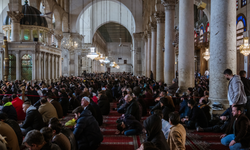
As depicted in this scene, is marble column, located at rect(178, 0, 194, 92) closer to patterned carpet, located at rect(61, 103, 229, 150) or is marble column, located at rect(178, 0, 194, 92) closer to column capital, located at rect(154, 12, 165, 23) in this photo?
patterned carpet, located at rect(61, 103, 229, 150)

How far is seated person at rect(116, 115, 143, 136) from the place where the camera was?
4645 millimetres

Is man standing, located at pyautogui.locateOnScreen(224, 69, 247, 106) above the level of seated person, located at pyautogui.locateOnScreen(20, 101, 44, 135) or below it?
above

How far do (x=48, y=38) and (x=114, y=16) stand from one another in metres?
17.1

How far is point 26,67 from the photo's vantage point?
15000 mm

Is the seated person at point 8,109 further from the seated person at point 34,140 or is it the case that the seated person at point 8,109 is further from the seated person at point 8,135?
the seated person at point 34,140

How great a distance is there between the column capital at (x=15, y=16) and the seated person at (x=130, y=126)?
13.9m

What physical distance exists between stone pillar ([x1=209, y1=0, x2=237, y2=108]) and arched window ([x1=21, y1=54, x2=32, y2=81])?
43.4ft

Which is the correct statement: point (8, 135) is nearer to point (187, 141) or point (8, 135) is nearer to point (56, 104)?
point (56, 104)

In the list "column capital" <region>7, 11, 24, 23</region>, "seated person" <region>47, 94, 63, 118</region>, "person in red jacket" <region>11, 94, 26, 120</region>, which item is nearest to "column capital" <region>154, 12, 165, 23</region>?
"seated person" <region>47, 94, 63, 118</region>

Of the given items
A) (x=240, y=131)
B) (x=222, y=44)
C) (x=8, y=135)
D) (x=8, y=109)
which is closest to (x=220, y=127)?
(x=240, y=131)

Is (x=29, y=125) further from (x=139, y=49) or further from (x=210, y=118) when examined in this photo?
(x=139, y=49)

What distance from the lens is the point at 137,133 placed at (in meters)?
4.67

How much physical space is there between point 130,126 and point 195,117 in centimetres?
145

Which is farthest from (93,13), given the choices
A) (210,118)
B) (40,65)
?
(210,118)
